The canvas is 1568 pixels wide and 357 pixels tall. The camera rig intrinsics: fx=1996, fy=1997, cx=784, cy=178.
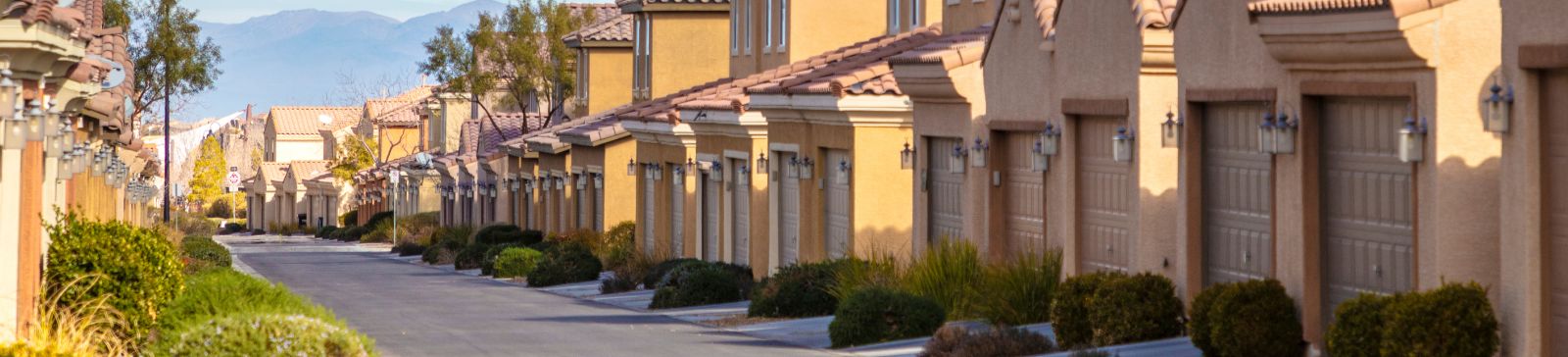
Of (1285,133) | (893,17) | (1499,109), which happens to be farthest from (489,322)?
(1499,109)

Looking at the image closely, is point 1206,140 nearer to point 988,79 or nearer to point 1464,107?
point 1464,107

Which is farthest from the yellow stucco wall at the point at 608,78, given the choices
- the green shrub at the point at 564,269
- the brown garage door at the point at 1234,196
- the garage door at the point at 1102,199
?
the brown garage door at the point at 1234,196

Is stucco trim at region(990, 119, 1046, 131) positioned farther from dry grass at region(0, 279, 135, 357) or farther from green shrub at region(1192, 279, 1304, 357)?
dry grass at region(0, 279, 135, 357)

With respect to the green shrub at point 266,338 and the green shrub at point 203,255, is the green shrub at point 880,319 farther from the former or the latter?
the green shrub at point 203,255

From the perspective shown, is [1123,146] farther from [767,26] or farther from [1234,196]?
[767,26]

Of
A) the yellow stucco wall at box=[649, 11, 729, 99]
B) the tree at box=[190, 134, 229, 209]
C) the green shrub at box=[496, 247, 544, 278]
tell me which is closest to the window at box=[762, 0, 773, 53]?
the green shrub at box=[496, 247, 544, 278]

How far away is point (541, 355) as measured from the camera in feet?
61.6

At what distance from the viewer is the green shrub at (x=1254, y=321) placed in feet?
46.9

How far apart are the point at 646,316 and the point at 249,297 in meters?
9.60

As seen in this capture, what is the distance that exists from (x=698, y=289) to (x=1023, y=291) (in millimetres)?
8973

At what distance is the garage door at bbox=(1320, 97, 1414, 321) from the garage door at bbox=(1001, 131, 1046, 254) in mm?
6055

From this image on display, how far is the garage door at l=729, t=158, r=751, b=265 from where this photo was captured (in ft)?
106

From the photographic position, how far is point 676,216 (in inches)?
1473

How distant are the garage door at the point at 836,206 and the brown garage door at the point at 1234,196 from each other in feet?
31.7
